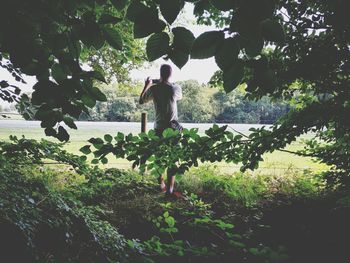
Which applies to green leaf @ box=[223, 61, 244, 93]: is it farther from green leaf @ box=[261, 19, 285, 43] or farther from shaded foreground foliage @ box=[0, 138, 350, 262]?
shaded foreground foliage @ box=[0, 138, 350, 262]

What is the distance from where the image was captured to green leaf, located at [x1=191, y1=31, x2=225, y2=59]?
603 mm

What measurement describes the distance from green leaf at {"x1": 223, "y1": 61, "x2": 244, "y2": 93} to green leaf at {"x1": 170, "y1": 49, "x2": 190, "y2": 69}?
0.38 feet

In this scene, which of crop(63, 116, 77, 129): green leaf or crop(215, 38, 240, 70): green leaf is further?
crop(63, 116, 77, 129): green leaf

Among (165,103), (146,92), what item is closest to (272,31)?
(146,92)

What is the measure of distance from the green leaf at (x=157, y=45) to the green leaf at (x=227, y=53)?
0.14m

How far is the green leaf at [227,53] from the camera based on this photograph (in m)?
0.60

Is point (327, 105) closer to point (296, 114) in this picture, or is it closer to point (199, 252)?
point (296, 114)

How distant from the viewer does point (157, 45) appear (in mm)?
649

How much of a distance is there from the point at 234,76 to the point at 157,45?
0.21 meters

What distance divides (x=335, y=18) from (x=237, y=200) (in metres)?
3.85

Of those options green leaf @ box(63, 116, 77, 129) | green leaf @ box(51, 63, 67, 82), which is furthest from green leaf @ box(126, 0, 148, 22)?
green leaf @ box(63, 116, 77, 129)

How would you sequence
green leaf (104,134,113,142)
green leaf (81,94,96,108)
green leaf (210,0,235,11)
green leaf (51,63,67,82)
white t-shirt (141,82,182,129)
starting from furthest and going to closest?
white t-shirt (141,82,182,129) → green leaf (104,134,113,142) → green leaf (81,94,96,108) → green leaf (51,63,67,82) → green leaf (210,0,235,11)

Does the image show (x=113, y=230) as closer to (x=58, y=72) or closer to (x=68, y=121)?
(x=68, y=121)

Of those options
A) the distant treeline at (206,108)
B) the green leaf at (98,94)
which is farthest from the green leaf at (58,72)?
the distant treeline at (206,108)
